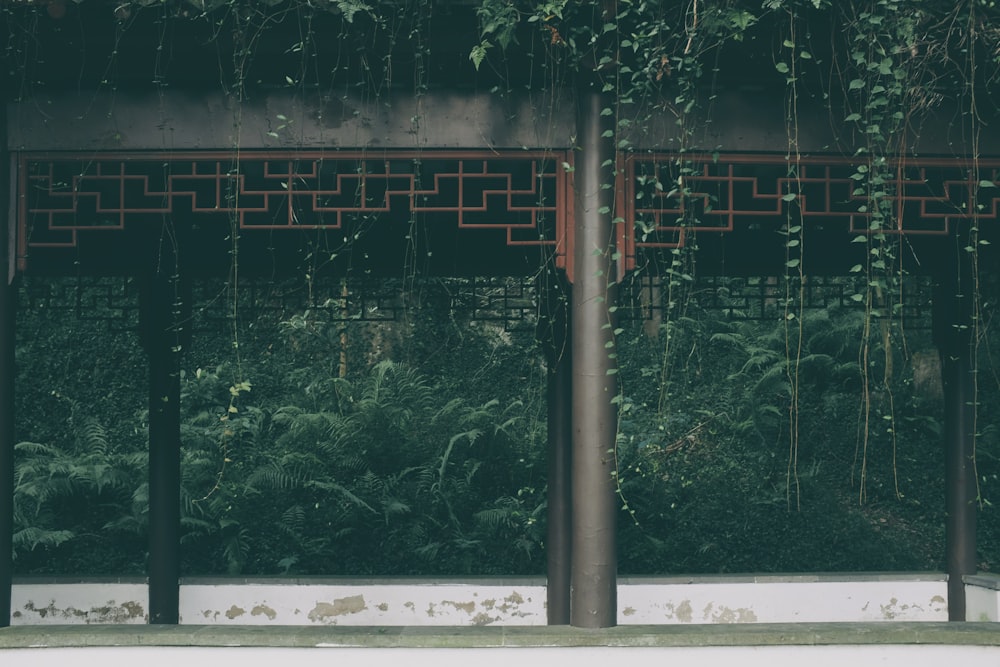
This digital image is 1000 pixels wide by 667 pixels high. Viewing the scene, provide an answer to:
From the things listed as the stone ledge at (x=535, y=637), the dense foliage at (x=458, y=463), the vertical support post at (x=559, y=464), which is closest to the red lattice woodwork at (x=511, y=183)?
the vertical support post at (x=559, y=464)

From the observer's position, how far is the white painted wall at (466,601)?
7.20 metres

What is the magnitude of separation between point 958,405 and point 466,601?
11.4 feet

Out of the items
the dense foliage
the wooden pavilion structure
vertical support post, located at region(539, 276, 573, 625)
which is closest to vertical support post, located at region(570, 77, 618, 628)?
the wooden pavilion structure

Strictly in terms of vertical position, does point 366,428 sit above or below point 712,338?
below

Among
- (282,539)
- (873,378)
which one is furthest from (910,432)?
(282,539)

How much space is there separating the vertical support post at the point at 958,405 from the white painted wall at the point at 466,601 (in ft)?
1.23

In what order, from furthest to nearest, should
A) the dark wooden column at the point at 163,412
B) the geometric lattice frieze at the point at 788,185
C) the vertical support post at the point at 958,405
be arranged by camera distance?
the dark wooden column at the point at 163,412
the vertical support post at the point at 958,405
the geometric lattice frieze at the point at 788,185

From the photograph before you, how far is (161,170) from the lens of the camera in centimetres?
525

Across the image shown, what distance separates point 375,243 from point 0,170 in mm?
2668

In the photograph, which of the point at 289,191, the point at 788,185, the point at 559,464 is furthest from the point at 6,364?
the point at 788,185

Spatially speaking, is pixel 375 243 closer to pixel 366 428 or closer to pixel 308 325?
pixel 366 428

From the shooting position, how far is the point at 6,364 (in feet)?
15.0

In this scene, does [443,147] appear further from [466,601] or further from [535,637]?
[466,601]

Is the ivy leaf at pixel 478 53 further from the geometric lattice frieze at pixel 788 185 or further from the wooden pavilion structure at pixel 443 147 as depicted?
the geometric lattice frieze at pixel 788 185
